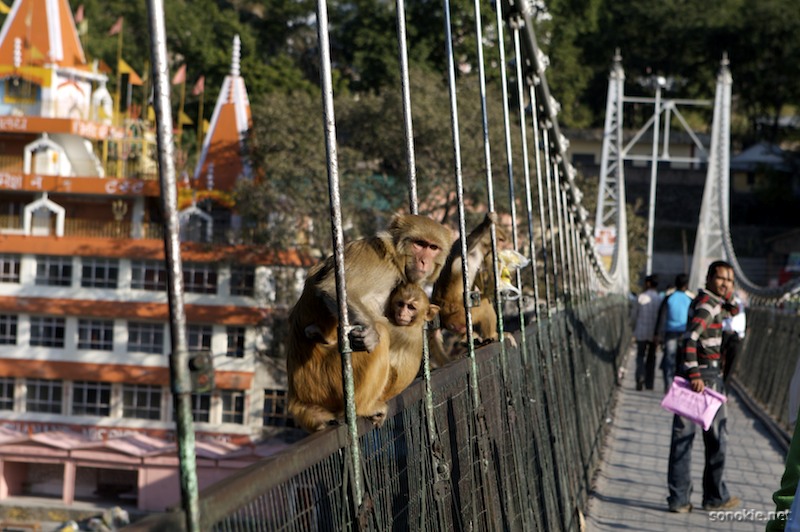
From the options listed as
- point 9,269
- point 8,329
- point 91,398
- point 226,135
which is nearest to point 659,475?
point 91,398

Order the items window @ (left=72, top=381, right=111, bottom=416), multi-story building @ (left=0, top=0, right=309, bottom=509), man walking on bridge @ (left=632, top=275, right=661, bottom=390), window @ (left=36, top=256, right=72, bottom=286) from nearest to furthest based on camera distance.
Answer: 1. man walking on bridge @ (left=632, top=275, right=661, bottom=390)
2. multi-story building @ (left=0, top=0, right=309, bottom=509)
3. window @ (left=72, top=381, right=111, bottom=416)
4. window @ (left=36, top=256, right=72, bottom=286)

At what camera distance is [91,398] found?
4088 centimetres

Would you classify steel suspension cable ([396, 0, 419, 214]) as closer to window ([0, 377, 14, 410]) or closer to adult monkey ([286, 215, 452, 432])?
adult monkey ([286, 215, 452, 432])

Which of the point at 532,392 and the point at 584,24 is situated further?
the point at 584,24

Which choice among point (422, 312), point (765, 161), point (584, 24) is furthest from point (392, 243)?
point (765, 161)

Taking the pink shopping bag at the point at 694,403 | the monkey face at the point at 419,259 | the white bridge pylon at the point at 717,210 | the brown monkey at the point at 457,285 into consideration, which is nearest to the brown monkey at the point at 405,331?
the monkey face at the point at 419,259

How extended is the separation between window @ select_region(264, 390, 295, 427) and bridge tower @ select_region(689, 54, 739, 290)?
12.6 metres

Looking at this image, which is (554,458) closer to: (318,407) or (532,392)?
(532,392)

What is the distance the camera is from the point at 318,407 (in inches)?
162

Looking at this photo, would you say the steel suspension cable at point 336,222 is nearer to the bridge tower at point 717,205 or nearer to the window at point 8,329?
the bridge tower at point 717,205

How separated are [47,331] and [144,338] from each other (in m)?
3.29

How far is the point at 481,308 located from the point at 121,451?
33407 mm

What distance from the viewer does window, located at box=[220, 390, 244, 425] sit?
131 ft

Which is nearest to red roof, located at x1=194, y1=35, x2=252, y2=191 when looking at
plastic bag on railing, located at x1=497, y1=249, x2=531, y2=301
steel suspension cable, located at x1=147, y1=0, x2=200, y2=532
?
plastic bag on railing, located at x1=497, y1=249, x2=531, y2=301
